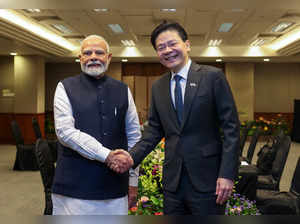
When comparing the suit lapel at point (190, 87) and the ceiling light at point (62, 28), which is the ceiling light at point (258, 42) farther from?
the suit lapel at point (190, 87)

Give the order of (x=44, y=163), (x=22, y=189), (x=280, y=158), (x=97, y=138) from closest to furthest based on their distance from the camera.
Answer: (x=97, y=138)
(x=44, y=163)
(x=280, y=158)
(x=22, y=189)

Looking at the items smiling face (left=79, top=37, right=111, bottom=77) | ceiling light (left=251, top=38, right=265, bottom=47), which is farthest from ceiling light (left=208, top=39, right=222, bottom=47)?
smiling face (left=79, top=37, right=111, bottom=77)

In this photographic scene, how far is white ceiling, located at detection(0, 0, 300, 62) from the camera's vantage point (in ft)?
22.7

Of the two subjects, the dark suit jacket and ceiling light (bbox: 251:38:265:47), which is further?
ceiling light (bbox: 251:38:265:47)

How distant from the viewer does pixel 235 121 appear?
2.10 m

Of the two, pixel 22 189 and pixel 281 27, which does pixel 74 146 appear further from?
pixel 281 27

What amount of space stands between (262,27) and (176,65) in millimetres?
8268

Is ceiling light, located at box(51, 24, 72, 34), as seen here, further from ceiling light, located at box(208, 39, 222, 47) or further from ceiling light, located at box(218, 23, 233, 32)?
ceiling light, located at box(208, 39, 222, 47)

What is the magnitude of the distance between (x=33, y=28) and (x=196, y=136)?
8.75 meters

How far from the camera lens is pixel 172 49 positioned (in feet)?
7.25

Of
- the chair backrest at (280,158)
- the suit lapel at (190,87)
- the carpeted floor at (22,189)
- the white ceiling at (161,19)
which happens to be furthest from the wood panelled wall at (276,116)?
the suit lapel at (190,87)

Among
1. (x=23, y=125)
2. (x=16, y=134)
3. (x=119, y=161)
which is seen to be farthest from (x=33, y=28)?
(x=119, y=161)

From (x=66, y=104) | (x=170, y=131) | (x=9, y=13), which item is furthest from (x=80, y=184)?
(x=9, y=13)

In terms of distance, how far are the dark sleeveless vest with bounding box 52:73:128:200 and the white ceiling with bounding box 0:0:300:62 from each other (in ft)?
14.9
